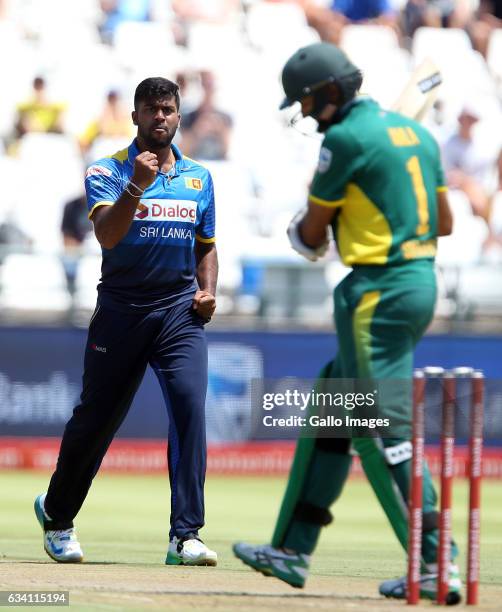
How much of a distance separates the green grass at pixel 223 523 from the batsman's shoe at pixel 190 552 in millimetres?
103

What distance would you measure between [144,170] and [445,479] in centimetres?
194

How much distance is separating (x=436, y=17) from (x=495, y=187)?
3473mm

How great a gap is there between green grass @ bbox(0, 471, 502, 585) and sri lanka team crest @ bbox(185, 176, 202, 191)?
1.75 meters

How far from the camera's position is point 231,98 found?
17438 millimetres

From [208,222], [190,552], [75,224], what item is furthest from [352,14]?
[190,552]

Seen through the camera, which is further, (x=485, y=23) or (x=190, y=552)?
(x=485, y=23)

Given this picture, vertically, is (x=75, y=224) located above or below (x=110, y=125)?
below

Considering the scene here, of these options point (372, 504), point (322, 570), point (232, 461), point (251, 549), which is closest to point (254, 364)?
point (232, 461)

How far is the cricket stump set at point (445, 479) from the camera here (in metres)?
5.00

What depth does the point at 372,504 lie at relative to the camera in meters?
11.5

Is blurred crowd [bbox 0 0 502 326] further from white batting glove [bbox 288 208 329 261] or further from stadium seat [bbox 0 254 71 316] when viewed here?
white batting glove [bbox 288 208 329 261]

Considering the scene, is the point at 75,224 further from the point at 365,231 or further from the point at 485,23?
the point at 365,231

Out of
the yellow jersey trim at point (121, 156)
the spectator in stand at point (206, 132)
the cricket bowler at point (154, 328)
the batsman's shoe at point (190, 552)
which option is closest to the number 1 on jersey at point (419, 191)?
the cricket bowler at point (154, 328)

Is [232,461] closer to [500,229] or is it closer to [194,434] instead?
[500,229]
